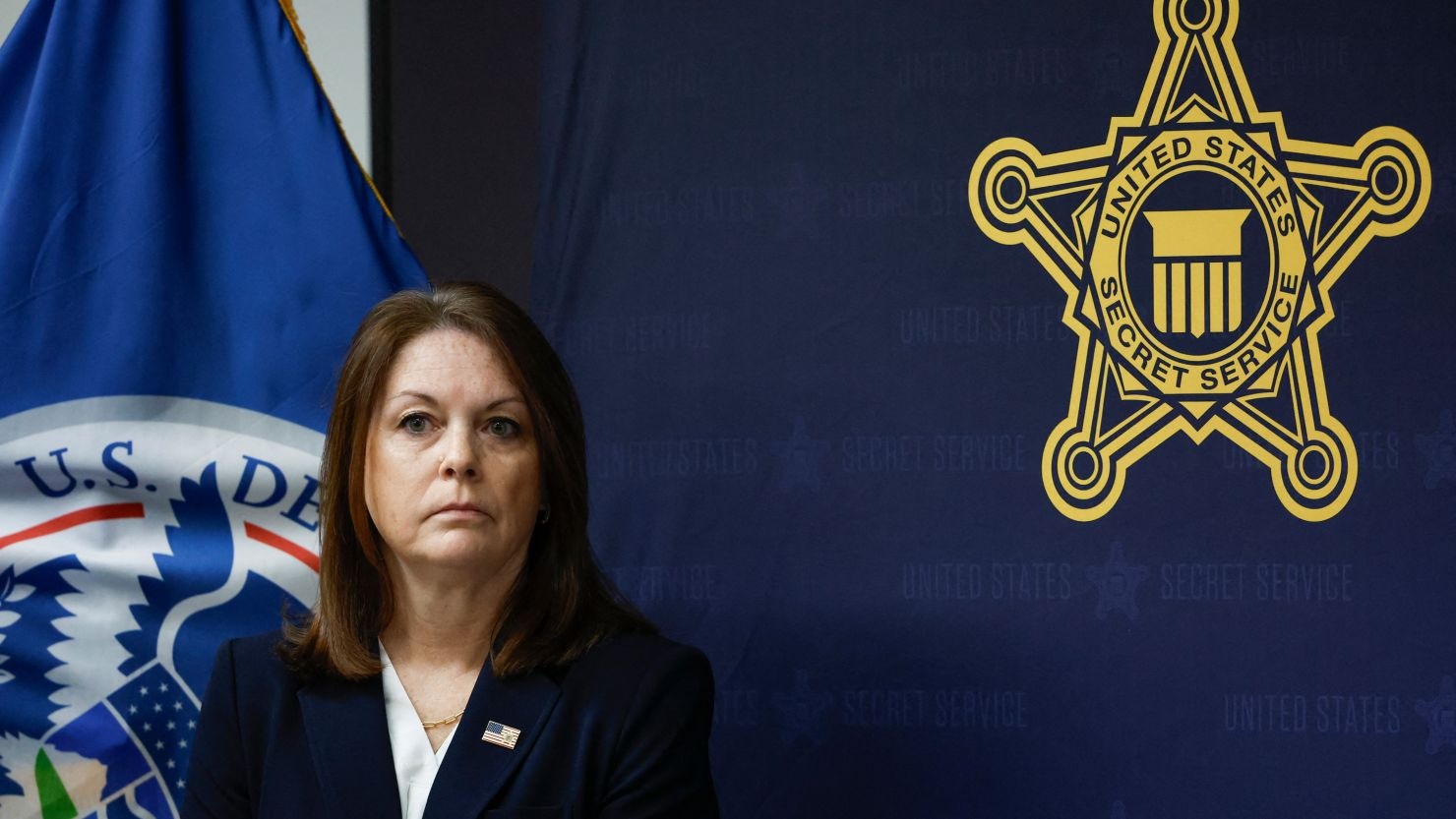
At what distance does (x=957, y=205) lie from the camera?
1.85m

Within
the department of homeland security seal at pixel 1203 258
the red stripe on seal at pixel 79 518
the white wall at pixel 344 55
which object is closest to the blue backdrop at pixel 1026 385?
the department of homeland security seal at pixel 1203 258

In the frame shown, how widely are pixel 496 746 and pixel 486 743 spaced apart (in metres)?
0.01

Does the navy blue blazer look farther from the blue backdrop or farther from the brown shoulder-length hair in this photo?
the blue backdrop

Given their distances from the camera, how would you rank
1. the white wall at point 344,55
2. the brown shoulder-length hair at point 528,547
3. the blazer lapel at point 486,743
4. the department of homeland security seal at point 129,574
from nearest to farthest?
the blazer lapel at point 486,743 → the brown shoulder-length hair at point 528,547 → the department of homeland security seal at point 129,574 → the white wall at point 344,55

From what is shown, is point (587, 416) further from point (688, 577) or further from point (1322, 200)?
point (1322, 200)

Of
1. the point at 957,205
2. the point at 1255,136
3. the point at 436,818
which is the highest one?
the point at 1255,136

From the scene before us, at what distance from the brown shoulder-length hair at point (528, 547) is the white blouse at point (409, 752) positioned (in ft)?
0.15

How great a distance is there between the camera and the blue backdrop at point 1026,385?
1.76 m

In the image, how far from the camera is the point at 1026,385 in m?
1.83

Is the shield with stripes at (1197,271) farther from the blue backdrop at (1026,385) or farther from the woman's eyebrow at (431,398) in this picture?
the woman's eyebrow at (431,398)

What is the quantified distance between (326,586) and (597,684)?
354 millimetres

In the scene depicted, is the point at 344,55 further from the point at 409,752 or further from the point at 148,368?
the point at 409,752

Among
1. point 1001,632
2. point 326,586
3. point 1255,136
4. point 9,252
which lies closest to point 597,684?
point 326,586

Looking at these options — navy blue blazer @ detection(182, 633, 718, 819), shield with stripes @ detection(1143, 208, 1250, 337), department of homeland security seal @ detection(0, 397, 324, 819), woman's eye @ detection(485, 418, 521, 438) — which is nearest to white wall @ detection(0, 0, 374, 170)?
department of homeland security seal @ detection(0, 397, 324, 819)
